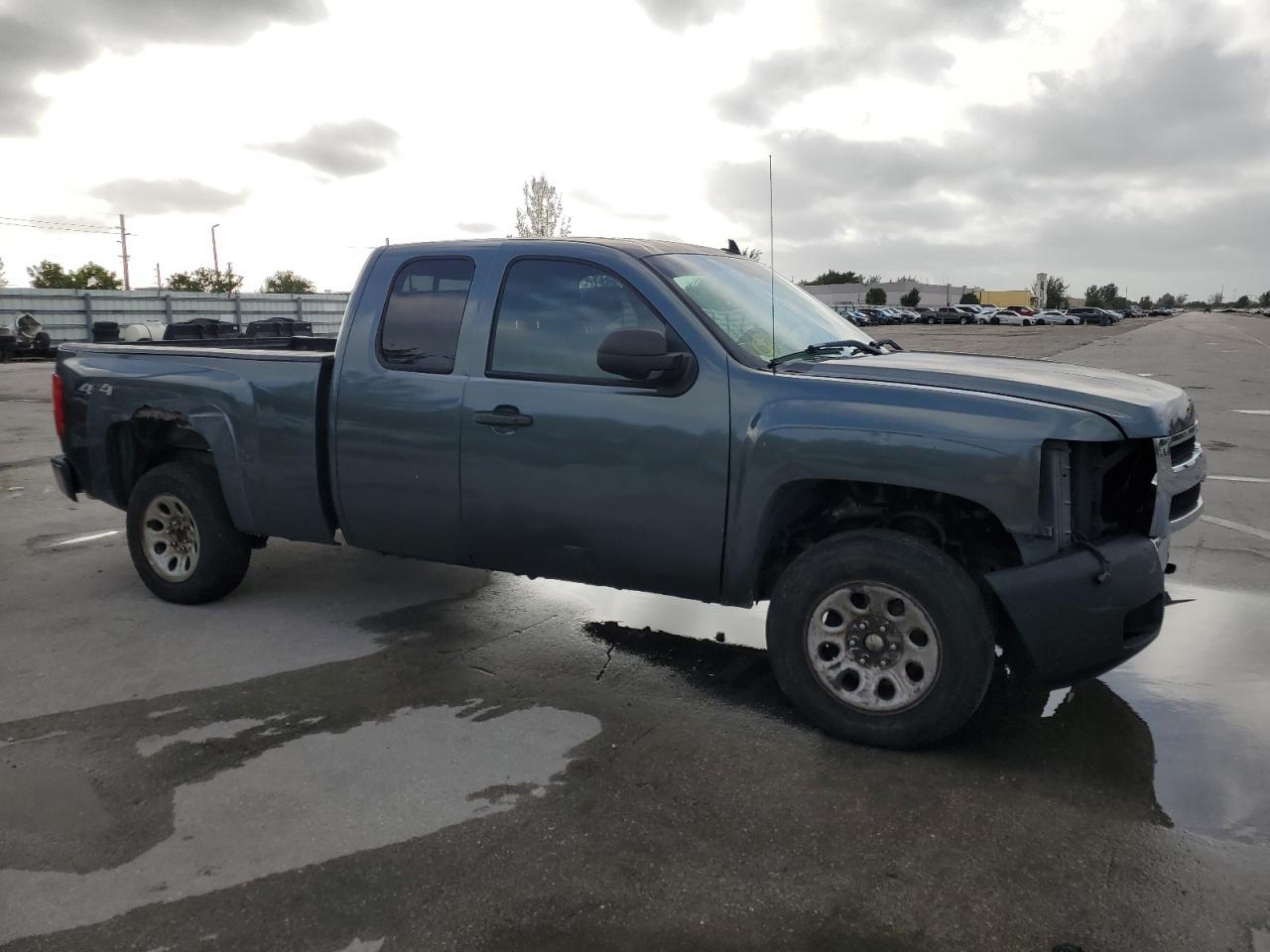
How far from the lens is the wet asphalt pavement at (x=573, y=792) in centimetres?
278

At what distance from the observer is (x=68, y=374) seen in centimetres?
584

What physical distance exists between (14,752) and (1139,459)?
A: 14.5 feet

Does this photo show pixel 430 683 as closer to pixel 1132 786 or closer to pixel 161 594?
pixel 161 594

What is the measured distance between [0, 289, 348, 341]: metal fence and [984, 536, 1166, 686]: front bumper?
31884 mm

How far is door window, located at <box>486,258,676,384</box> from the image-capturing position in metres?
4.25

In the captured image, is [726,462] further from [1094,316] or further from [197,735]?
[1094,316]

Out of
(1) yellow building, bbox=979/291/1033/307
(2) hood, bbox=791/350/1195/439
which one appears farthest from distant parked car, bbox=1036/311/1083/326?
(2) hood, bbox=791/350/1195/439

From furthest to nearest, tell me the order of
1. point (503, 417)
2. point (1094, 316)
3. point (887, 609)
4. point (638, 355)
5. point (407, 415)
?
1. point (1094, 316)
2. point (407, 415)
3. point (503, 417)
4. point (638, 355)
5. point (887, 609)

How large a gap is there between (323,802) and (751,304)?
8.96ft

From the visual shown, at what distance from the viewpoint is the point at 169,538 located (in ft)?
18.4

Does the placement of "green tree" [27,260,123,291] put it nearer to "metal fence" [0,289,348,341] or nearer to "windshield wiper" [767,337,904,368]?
"metal fence" [0,289,348,341]

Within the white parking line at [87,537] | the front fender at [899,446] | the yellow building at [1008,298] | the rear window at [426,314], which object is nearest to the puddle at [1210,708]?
the front fender at [899,446]

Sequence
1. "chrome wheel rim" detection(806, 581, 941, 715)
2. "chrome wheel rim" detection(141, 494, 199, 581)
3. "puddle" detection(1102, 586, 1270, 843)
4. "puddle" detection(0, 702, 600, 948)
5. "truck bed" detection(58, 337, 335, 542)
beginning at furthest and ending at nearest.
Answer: "chrome wheel rim" detection(141, 494, 199, 581)
"truck bed" detection(58, 337, 335, 542)
"chrome wheel rim" detection(806, 581, 941, 715)
"puddle" detection(1102, 586, 1270, 843)
"puddle" detection(0, 702, 600, 948)

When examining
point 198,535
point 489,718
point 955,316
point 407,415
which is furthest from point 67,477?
point 955,316
